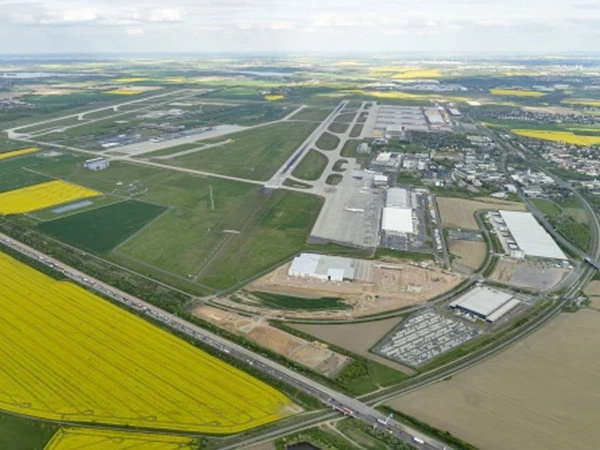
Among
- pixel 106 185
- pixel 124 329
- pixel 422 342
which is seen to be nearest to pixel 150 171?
pixel 106 185

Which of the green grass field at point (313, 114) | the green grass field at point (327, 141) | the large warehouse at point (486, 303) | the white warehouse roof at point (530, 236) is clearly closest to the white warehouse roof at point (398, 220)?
the white warehouse roof at point (530, 236)

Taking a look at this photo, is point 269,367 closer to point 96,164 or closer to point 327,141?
point 96,164

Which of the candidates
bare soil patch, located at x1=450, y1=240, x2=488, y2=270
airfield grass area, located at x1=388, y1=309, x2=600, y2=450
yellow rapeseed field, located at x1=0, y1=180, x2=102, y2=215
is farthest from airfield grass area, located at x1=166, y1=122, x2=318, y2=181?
airfield grass area, located at x1=388, y1=309, x2=600, y2=450

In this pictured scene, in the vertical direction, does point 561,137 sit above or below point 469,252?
above

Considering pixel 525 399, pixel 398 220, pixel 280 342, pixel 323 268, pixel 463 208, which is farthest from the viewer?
pixel 463 208

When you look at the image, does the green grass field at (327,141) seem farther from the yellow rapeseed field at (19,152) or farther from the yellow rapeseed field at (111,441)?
the yellow rapeseed field at (111,441)

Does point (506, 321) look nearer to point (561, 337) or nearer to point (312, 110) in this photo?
Answer: point (561, 337)

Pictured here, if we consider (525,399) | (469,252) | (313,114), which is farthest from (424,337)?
(313,114)
